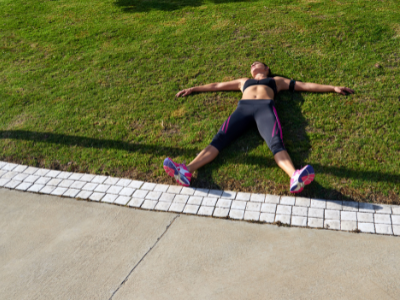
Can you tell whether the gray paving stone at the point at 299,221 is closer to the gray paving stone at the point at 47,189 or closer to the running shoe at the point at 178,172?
the running shoe at the point at 178,172

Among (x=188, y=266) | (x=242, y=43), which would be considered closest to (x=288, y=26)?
(x=242, y=43)

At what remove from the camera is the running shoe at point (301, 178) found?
4100 mm

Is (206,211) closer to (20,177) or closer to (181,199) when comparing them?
(181,199)

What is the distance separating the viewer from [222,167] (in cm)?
502

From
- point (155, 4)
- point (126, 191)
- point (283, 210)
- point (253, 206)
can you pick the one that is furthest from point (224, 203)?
point (155, 4)

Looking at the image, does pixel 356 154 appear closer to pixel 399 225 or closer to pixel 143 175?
pixel 399 225

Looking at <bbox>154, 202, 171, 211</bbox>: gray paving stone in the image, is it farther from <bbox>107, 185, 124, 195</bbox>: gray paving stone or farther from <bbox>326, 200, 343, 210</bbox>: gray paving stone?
<bbox>326, 200, 343, 210</bbox>: gray paving stone

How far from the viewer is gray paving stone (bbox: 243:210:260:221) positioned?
163 inches

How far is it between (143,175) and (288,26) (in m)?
5.65

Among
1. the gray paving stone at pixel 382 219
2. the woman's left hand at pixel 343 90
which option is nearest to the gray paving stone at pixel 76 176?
the gray paving stone at pixel 382 219

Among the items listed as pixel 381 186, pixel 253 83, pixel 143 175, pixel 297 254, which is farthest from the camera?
pixel 253 83

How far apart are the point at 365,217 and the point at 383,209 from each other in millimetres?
258

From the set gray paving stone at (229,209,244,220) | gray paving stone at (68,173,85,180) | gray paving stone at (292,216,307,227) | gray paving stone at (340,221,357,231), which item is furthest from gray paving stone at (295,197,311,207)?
gray paving stone at (68,173,85,180)

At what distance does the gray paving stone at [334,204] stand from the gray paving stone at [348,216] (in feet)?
0.32
